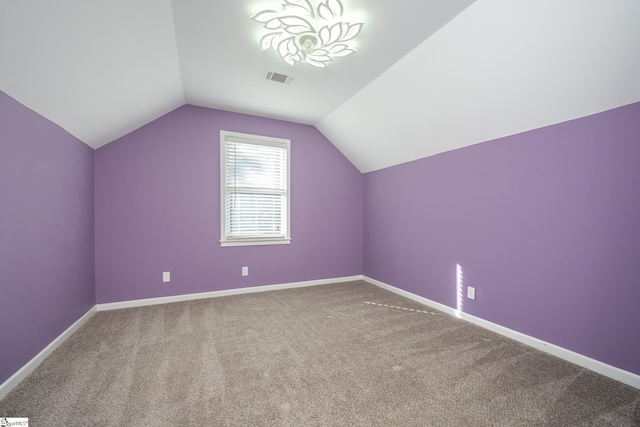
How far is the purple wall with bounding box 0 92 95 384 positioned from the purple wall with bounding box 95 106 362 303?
13.6 inches

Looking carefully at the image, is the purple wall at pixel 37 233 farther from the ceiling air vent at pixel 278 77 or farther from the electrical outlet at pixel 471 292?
the electrical outlet at pixel 471 292

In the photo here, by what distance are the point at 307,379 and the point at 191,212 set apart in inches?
102

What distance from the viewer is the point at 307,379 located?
1.78 metres

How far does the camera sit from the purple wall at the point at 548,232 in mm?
1769

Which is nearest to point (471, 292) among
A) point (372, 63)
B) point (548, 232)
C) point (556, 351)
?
point (556, 351)

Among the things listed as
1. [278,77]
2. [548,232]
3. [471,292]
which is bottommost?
[471,292]

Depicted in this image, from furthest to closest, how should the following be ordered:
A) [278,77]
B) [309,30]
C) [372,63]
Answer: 1. [278,77]
2. [372,63]
3. [309,30]

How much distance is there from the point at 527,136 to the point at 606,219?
0.87 meters

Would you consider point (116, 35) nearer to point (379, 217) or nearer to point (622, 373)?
point (379, 217)

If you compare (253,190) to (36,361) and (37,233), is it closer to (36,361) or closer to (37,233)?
(37,233)

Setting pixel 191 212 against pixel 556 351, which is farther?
pixel 191 212

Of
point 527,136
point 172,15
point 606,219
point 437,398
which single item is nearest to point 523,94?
point 527,136

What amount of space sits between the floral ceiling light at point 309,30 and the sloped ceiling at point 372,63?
0.30ft

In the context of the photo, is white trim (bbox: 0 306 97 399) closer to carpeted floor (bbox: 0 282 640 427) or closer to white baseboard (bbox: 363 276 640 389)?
carpeted floor (bbox: 0 282 640 427)
